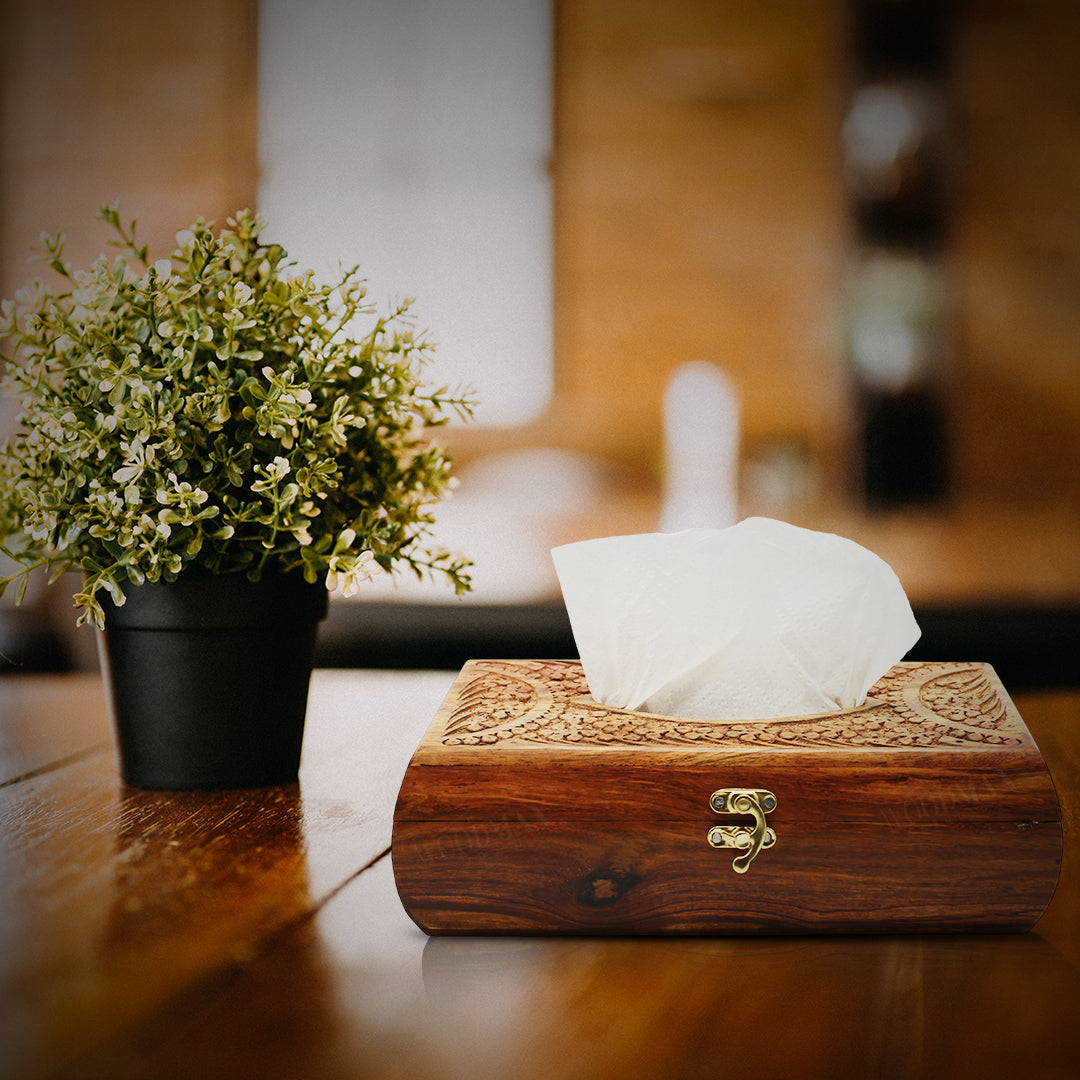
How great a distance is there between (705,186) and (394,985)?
1751mm

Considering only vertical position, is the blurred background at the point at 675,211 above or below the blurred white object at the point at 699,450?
above

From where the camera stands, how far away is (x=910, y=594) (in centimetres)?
183

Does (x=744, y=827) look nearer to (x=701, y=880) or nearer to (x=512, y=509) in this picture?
(x=701, y=880)

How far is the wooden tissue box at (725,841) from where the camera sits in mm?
440

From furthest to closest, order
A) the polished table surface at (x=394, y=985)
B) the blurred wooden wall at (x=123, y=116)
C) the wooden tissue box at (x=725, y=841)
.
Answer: the blurred wooden wall at (x=123, y=116)
the wooden tissue box at (x=725, y=841)
the polished table surface at (x=394, y=985)

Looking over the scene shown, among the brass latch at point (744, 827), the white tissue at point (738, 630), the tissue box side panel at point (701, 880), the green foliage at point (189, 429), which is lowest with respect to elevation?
the tissue box side panel at point (701, 880)

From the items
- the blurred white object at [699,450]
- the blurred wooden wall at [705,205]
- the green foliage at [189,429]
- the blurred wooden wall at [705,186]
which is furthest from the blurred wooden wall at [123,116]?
the green foliage at [189,429]

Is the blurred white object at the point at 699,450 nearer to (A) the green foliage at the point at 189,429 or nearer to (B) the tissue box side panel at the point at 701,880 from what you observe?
(A) the green foliage at the point at 189,429

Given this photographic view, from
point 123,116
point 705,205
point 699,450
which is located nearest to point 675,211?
point 705,205

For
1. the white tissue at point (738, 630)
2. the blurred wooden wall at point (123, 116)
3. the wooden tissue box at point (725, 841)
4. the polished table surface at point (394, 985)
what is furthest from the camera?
the blurred wooden wall at point (123, 116)

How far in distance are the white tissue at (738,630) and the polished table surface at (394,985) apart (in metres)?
0.14

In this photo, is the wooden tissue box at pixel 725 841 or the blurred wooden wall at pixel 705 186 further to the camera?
the blurred wooden wall at pixel 705 186

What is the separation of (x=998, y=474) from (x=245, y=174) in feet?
4.88

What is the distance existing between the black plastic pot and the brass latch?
1.08 ft
